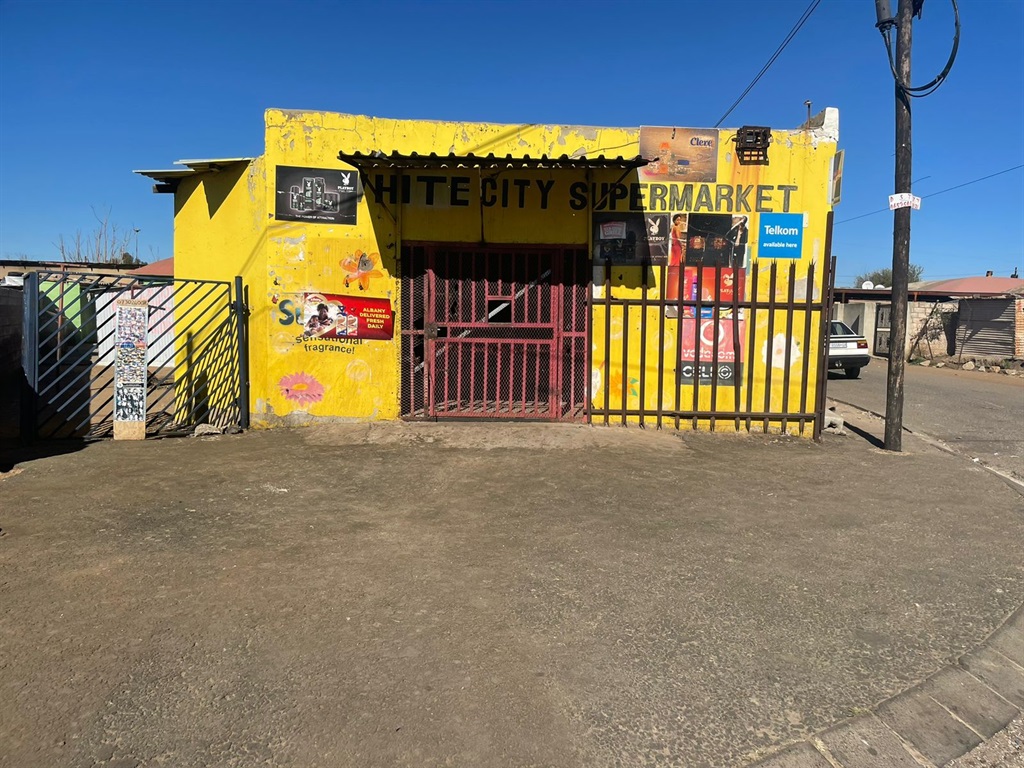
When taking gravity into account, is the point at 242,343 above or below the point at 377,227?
below

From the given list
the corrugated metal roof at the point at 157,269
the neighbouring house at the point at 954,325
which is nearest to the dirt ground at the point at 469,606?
the neighbouring house at the point at 954,325

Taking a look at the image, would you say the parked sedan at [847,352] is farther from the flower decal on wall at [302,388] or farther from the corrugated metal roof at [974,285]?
the corrugated metal roof at [974,285]

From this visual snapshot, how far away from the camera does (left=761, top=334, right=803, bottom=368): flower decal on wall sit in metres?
8.63

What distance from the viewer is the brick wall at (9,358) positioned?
29.9 feet

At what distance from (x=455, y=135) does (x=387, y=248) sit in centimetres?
167

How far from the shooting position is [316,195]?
8.27 m

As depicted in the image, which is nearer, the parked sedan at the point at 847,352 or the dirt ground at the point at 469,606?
the dirt ground at the point at 469,606

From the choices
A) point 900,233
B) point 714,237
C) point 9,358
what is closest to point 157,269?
point 9,358

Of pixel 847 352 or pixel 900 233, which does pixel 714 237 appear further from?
pixel 847 352

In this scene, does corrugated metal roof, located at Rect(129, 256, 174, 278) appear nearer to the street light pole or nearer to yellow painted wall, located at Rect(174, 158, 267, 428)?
yellow painted wall, located at Rect(174, 158, 267, 428)

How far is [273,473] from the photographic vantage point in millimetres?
6430

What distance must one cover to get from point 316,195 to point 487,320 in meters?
2.65

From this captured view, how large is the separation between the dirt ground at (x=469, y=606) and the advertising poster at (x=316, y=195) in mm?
3291

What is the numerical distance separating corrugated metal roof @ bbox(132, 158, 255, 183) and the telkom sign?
21.4ft
